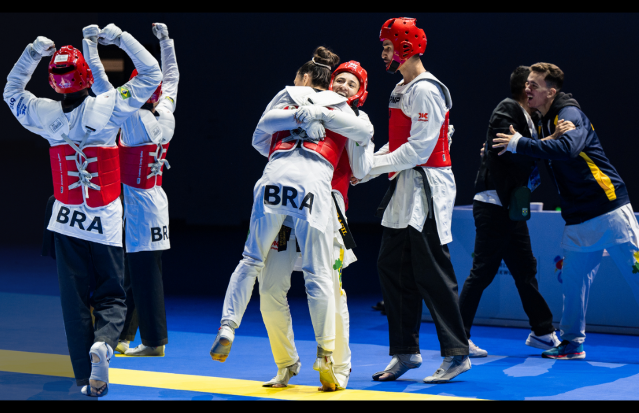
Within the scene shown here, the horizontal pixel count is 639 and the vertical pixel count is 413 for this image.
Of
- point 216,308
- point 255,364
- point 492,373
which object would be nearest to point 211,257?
point 216,308

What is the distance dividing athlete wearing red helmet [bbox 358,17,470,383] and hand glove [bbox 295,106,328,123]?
0.57 metres

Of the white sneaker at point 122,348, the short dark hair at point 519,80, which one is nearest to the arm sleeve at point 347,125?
the short dark hair at point 519,80

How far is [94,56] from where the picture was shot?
4.02 meters

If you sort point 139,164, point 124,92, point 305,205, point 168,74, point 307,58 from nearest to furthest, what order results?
point 305,205 < point 124,92 < point 139,164 < point 168,74 < point 307,58

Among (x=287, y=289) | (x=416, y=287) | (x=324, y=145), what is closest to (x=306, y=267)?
(x=287, y=289)

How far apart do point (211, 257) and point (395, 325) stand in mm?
6849

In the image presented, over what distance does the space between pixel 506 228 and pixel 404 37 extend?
170cm

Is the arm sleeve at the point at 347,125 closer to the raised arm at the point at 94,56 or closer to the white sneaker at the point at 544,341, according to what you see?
the raised arm at the point at 94,56

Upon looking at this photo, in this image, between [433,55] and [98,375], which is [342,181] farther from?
[433,55]

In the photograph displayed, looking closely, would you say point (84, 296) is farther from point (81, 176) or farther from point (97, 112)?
point (97, 112)

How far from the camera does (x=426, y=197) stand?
4207mm

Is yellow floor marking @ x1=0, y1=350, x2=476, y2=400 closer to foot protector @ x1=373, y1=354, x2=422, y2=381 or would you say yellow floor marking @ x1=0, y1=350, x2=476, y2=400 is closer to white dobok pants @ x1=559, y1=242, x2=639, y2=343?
foot protector @ x1=373, y1=354, x2=422, y2=381

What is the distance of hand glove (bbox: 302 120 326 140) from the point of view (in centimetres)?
372

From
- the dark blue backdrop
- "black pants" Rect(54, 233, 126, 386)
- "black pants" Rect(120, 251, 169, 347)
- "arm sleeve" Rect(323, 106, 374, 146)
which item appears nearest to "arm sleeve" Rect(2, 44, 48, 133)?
"black pants" Rect(54, 233, 126, 386)
